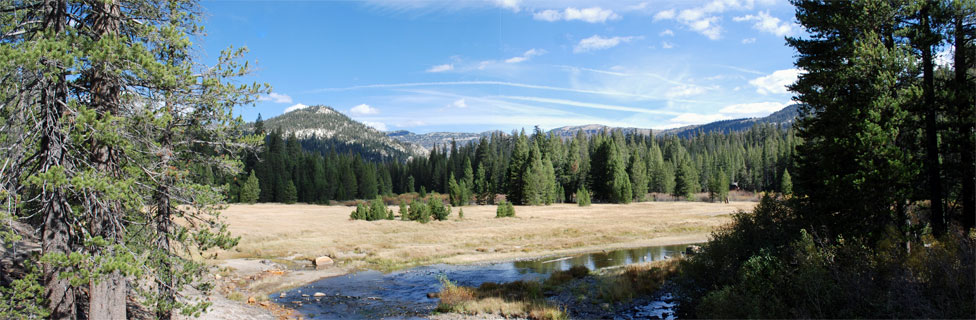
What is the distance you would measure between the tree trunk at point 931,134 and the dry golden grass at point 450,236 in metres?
15.1

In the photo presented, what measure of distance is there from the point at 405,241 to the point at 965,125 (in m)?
33.7

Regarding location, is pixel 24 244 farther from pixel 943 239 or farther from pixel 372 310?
pixel 943 239

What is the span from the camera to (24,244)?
12875 millimetres

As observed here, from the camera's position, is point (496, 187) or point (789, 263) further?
point (496, 187)

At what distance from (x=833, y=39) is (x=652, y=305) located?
1174 cm

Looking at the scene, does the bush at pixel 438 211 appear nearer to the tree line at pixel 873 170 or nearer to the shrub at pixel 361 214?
the shrub at pixel 361 214

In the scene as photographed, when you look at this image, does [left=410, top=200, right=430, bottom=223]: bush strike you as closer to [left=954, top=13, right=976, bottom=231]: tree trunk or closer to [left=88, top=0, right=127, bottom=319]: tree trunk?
[left=88, top=0, right=127, bottom=319]: tree trunk

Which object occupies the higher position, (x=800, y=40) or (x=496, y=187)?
(x=800, y=40)

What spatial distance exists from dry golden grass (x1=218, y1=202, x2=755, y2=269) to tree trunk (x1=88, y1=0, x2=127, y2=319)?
2131 centimetres

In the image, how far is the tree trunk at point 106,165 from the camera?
8.83 metres

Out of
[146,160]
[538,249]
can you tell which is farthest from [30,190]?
[538,249]

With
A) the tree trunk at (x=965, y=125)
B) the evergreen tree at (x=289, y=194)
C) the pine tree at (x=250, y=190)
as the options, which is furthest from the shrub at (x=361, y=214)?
the tree trunk at (x=965, y=125)

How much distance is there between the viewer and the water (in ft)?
63.4

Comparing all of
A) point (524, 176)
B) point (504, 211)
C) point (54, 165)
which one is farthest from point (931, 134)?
point (524, 176)
